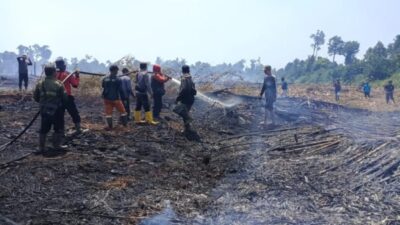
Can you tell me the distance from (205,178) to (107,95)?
3998 mm

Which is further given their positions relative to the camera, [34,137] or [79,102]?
[79,102]

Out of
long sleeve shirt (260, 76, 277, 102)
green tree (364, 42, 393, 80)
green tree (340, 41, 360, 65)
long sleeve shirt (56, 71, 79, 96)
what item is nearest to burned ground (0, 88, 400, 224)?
long sleeve shirt (56, 71, 79, 96)

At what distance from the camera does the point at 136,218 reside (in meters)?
4.83

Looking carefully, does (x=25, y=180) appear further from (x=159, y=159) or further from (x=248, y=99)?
(x=248, y=99)

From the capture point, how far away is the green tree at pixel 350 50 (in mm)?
73250

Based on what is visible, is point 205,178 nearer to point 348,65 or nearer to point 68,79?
point 68,79

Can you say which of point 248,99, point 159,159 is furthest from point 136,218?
point 248,99

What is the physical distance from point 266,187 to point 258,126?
20.8 feet

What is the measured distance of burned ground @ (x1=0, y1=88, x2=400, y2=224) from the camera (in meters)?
4.96

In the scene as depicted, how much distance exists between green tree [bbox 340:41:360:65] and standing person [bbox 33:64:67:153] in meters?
71.9

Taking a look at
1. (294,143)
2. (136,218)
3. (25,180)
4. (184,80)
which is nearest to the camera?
(136,218)

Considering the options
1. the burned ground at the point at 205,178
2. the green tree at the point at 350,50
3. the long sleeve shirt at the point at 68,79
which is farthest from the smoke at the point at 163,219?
the green tree at the point at 350,50

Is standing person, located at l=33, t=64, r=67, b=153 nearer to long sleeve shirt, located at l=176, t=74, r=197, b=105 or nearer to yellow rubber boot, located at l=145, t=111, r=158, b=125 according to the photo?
long sleeve shirt, located at l=176, t=74, r=197, b=105

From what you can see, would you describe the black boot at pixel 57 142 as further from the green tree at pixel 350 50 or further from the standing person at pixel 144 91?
the green tree at pixel 350 50
